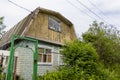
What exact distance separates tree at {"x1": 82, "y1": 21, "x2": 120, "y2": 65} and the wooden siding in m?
2.47

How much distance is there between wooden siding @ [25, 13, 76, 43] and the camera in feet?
52.3

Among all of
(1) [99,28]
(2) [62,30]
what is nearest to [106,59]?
(1) [99,28]

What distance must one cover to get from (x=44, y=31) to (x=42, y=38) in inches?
34.6

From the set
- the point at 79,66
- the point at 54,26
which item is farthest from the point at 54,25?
the point at 79,66

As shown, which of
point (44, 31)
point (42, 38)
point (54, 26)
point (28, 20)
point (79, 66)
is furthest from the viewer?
point (54, 26)

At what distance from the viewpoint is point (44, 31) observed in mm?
16984

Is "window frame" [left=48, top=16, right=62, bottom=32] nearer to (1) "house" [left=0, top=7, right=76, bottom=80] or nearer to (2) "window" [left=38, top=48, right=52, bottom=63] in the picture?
(1) "house" [left=0, top=7, right=76, bottom=80]

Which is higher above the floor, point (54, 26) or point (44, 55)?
point (54, 26)

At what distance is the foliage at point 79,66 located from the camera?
9836 millimetres

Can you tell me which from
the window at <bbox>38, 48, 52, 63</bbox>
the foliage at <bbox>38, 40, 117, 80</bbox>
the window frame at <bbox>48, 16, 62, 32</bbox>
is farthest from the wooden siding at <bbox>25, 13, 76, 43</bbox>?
the foliage at <bbox>38, 40, 117, 80</bbox>

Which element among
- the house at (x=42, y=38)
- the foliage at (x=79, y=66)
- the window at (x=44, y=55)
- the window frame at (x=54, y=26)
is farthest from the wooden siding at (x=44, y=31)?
the foliage at (x=79, y=66)

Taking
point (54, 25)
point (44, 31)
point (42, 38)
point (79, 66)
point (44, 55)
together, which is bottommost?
point (79, 66)

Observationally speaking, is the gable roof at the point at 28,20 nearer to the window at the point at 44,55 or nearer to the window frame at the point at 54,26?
the window frame at the point at 54,26

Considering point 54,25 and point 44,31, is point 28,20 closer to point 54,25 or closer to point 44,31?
point 44,31
